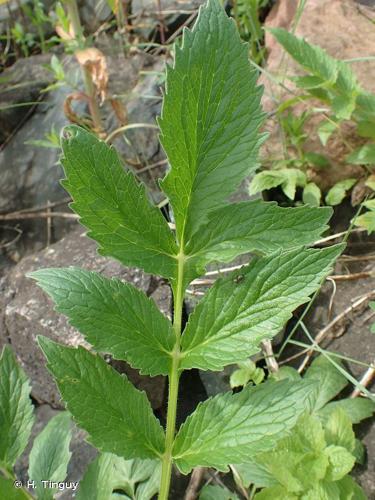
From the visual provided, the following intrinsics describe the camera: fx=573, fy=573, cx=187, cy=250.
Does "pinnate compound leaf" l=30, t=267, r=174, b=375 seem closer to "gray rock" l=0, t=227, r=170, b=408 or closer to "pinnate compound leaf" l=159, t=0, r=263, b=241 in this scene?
"pinnate compound leaf" l=159, t=0, r=263, b=241

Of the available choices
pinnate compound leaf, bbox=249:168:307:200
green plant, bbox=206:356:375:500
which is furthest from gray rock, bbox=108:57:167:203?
green plant, bbox=206:356:375:500

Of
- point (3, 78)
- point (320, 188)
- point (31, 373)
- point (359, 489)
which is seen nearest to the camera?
point (359, 489)

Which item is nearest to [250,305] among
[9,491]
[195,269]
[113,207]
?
[195,269]

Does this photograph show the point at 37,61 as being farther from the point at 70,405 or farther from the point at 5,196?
the point at 70,405

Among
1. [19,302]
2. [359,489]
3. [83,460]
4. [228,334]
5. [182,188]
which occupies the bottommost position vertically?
[83,460]

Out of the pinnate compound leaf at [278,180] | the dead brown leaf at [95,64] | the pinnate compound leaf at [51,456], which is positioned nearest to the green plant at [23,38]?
the dead brown leaf at [95,64]

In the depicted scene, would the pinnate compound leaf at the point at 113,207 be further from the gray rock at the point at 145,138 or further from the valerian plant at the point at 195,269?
the gray rock at the point at 145,138

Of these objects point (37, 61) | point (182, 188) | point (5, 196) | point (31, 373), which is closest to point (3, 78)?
point (37, 61)

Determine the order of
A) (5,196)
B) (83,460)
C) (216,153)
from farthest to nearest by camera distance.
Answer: (5,196)
(83,460)
(216,153)
